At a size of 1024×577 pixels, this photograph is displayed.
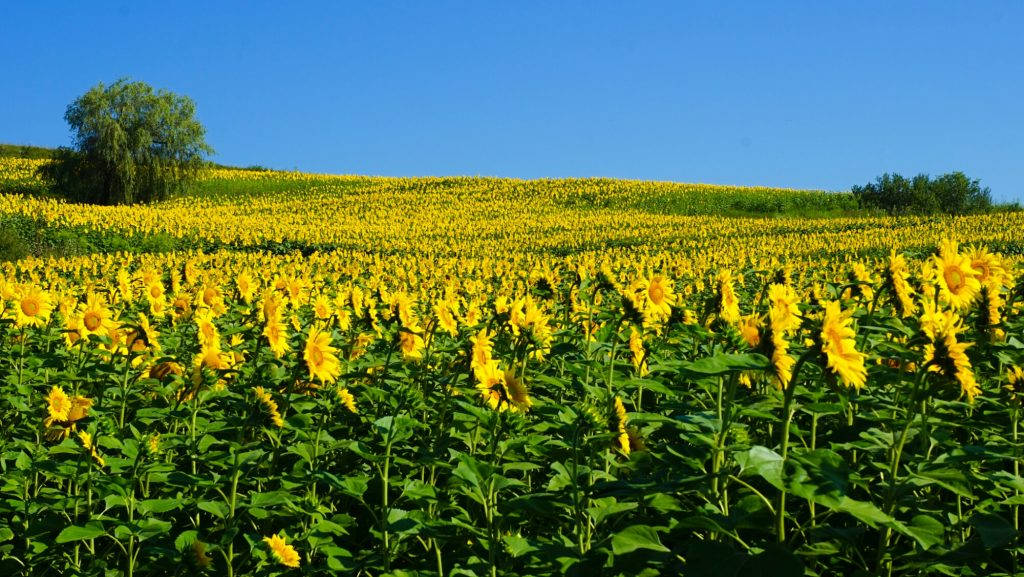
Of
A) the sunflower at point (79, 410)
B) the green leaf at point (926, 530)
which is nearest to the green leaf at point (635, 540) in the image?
the green leaf at point (926, 530)

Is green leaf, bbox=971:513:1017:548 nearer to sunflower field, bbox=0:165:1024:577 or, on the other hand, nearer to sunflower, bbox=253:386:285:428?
sunflower field, bbox=0:165:1024:577

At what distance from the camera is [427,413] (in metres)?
4.72

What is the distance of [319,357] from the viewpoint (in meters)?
3.77

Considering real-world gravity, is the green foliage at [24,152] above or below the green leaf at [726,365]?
above

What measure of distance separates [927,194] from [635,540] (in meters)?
54.9

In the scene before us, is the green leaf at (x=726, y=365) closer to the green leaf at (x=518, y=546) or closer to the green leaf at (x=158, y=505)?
the green leaf at (x=518, y=546)

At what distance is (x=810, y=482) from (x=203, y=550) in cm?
244

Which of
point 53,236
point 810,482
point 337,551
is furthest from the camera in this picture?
point 53,236

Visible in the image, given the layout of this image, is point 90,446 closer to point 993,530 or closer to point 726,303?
point 726,303

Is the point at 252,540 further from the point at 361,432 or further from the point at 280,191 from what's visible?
the point at 280,191

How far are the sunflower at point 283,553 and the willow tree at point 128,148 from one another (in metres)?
44.4

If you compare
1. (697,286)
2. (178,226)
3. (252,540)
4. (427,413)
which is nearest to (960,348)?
(252,540)

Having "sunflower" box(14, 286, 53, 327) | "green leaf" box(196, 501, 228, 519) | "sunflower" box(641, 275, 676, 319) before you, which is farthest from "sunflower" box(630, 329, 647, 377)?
"sunflower" box(14, 286, 53, 327)

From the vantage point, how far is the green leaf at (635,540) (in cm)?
221
